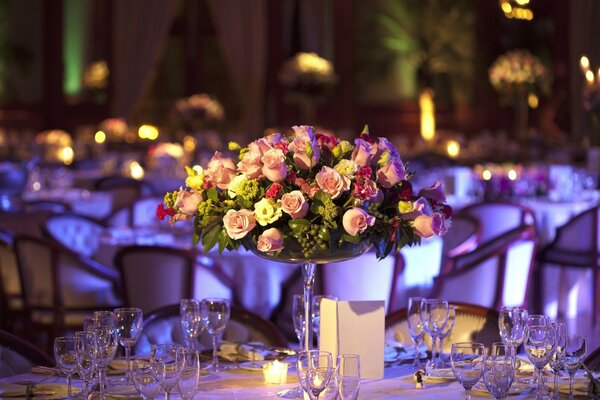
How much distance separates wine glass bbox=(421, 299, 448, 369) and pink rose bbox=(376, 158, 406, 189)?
423mm

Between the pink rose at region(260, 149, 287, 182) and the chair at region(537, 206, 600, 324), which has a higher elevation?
the pink rose at region(260, 149, 287, 182)

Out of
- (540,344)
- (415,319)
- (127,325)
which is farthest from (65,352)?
(540,344)

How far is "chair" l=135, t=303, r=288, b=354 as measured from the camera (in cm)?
376

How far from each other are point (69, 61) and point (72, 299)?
12.1m

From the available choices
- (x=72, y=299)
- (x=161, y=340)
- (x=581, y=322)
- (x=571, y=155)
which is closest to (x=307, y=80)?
(x=571, y=155)

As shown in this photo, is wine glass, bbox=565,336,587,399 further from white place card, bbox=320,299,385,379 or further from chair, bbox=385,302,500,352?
chair, bbox=385,302,500,352

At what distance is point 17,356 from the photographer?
133 inches

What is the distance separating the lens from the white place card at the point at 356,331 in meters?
2.99

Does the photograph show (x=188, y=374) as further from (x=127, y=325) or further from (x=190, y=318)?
(x=190, y=318)

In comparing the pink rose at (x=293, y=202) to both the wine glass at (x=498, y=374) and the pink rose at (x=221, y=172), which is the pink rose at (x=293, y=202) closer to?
the pink rose at (x=221, y=172)

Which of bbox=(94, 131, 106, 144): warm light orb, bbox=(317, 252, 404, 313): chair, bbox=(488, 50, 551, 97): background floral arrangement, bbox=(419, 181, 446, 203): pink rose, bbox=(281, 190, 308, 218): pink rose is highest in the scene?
bbox=(488, 50, 551, 97): background floral arrangement

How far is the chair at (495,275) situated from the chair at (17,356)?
7.70 ft

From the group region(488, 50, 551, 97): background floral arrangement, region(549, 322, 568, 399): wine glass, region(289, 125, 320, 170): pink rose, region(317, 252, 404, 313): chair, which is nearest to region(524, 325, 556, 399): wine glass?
region(549, 322, 568, 399): wine glass

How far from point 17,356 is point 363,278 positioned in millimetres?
1972
